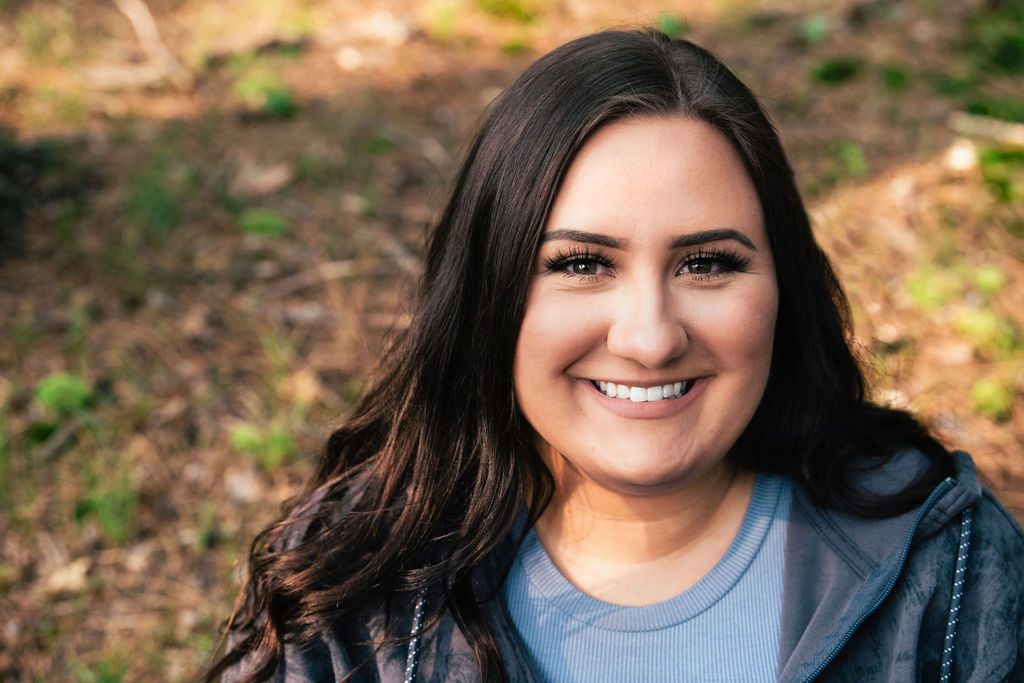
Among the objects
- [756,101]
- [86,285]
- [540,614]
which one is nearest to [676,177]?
[756,101]

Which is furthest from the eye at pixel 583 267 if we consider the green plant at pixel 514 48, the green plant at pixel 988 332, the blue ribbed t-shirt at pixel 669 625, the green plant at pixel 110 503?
the green plant at pixel 514 48

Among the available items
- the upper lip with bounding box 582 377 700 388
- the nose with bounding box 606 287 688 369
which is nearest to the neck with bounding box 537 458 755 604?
the upper lip with bounding box 582 377 700 388

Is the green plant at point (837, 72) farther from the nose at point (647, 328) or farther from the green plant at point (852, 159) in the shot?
the nose at point (647, 328)

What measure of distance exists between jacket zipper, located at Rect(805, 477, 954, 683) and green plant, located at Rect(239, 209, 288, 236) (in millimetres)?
3448

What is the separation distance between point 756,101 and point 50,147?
4206 millimetres

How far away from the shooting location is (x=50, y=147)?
4953mm

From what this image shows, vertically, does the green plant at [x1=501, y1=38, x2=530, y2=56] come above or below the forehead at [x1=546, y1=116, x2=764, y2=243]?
above

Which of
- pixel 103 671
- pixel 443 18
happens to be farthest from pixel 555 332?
pixel 443 18

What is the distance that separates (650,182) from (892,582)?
929 millimetres

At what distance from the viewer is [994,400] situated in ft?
11.7

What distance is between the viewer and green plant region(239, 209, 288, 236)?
180 inches

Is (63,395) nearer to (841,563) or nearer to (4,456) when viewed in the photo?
(4,456)

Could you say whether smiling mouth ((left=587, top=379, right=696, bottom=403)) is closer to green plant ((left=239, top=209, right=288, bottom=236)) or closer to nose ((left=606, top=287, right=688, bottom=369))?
nose ((left=606, top=287, right=688, bottom=369))

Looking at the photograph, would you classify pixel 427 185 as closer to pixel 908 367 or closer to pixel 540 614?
pixel 908 367
